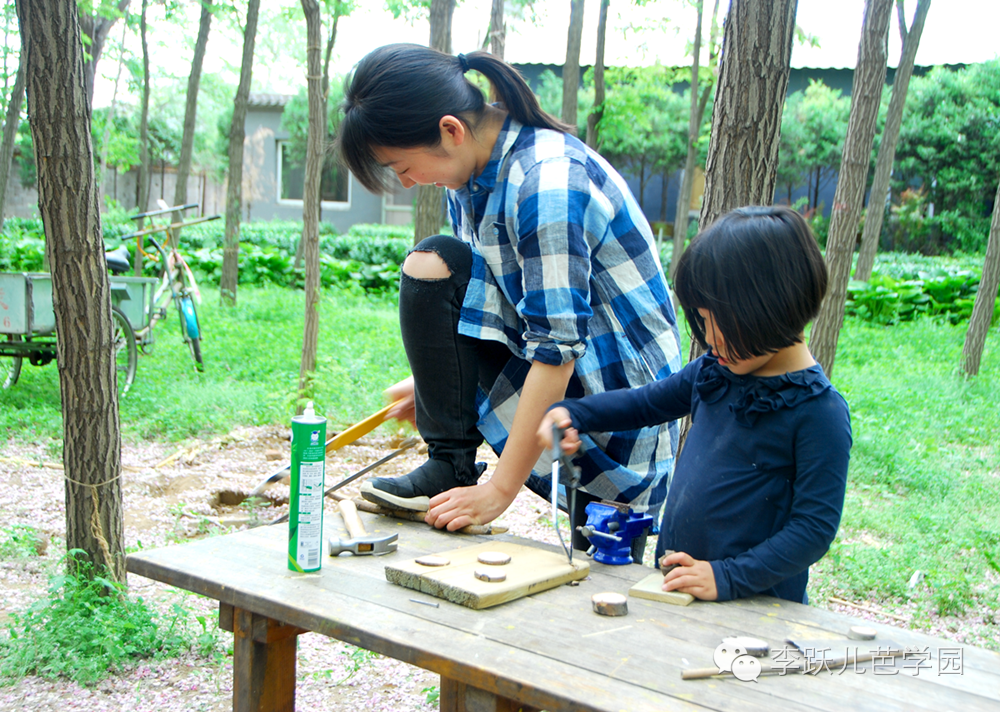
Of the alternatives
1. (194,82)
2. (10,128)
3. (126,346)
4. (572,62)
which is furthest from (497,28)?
(194,82)

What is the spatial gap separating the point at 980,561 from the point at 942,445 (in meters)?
1.98

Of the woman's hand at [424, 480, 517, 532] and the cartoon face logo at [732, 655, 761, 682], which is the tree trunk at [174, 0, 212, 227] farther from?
the cartoon face logo at [732, 655, 761, 682]

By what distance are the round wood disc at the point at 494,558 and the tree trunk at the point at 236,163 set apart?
8.54 meters

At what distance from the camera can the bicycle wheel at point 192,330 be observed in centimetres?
663

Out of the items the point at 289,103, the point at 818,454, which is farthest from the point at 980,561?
the point at 289,103

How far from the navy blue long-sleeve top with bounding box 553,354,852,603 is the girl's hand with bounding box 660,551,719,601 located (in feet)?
0.05

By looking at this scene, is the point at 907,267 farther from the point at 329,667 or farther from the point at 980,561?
the point at 329,667

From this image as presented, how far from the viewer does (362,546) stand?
1.63m

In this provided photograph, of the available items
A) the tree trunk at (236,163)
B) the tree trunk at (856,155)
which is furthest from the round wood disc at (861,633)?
the tree trunk at (236,163)

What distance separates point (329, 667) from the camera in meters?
2.56

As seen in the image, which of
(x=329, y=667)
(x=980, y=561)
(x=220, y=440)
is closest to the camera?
(x=329, y=667)

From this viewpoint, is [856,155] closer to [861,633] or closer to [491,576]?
[861,633]

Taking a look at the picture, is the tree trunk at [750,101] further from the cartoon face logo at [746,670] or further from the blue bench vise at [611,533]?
the cartoon face logo at [746,670]

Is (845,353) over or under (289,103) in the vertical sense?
under
